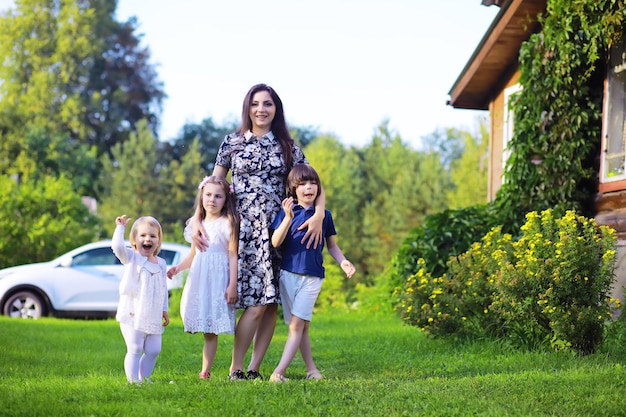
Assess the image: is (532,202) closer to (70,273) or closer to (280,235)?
(280,235)

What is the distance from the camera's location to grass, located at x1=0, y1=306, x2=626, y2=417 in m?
5.09

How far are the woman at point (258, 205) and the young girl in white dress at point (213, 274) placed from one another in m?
0.08

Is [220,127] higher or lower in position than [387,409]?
higher

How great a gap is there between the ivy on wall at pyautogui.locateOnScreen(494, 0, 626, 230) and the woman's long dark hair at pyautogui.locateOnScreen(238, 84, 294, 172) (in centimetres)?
468

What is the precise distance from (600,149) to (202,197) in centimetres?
613

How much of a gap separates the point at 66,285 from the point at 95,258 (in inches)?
29.5

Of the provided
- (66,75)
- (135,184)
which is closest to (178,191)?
(135,184)

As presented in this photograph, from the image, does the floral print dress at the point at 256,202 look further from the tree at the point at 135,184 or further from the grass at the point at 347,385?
the tree at the point at 135,184

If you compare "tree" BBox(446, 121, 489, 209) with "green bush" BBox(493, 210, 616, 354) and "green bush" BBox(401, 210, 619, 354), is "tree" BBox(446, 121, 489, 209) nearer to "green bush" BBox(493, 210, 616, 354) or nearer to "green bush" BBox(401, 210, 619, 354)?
"green bush" BBox(401, 210, 619, 354)

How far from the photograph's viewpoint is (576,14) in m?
9.92

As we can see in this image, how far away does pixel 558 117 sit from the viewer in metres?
10.6

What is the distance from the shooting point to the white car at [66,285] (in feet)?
52.0

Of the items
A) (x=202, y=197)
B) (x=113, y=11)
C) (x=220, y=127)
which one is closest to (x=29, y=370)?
(x=202, y=197)

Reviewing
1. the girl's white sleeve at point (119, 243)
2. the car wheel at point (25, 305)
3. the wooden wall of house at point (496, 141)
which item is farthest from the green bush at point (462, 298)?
the car wheel at point (25, 305)
